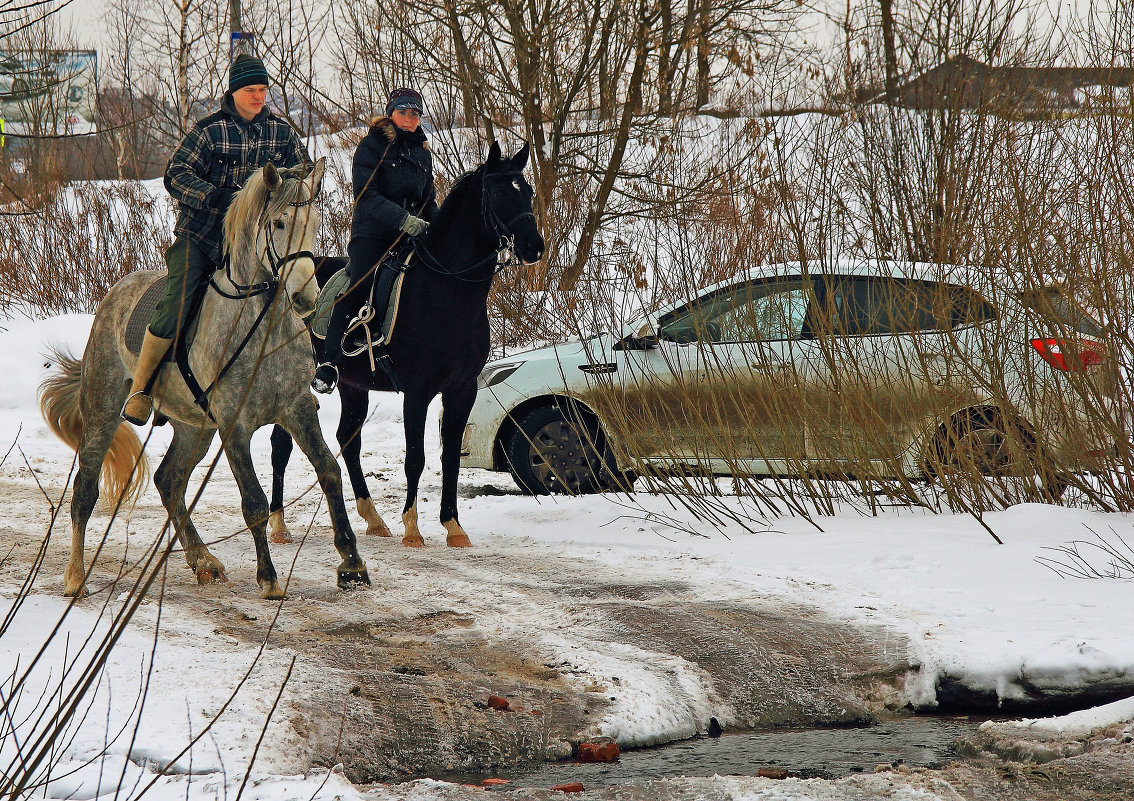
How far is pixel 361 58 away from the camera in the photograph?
13.9m

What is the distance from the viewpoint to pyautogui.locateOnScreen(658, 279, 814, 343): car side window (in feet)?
20.7

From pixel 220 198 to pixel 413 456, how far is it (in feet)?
7.28

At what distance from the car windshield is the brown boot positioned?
4497 mm

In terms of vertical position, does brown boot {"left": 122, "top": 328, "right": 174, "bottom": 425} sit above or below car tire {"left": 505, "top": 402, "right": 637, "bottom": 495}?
above

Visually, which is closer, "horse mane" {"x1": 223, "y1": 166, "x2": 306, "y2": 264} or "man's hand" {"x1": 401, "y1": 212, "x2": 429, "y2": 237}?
"horse mane" {"x1": 223, "y1": 166, "x2": 306, "y2": 264}

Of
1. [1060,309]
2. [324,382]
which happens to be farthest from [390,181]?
[1060,309]

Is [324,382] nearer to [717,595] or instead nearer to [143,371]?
[143,371]

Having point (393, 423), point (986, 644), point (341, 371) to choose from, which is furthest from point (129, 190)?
point (986, 644)

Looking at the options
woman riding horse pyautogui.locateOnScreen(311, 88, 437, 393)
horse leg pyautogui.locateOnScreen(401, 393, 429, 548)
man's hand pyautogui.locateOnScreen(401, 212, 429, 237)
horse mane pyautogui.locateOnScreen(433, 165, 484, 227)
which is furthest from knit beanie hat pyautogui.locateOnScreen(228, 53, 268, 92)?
horse leg pyautogui.locateOnScreen(401, 393, 429, 548)

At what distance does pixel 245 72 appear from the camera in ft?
17.4

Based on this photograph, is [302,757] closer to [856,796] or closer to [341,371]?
[856,796]

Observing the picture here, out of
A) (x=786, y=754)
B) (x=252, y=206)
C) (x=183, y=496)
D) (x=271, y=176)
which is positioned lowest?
(x=786, y=754)

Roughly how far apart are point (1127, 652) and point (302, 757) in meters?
3.02

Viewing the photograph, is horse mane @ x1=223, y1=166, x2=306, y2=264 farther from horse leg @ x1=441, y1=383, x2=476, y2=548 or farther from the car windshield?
the car windshield
